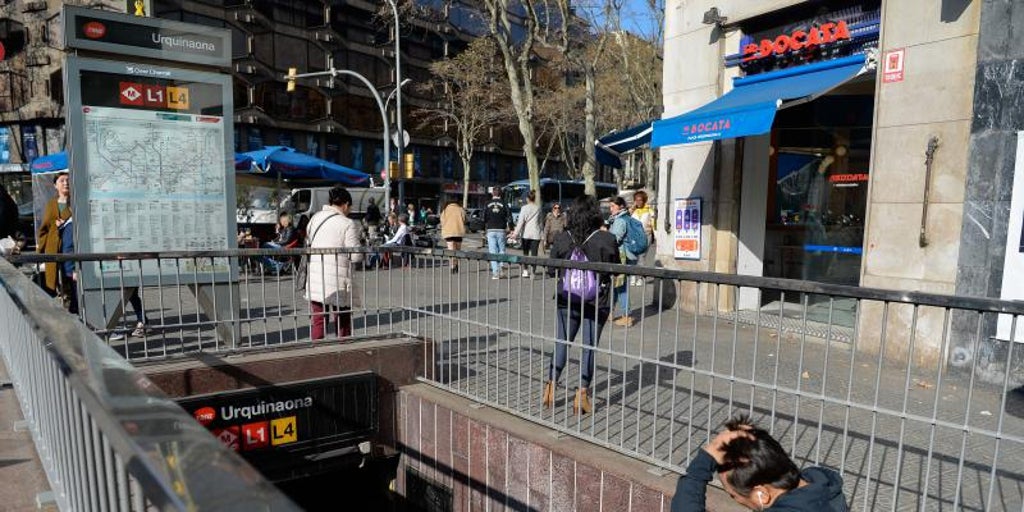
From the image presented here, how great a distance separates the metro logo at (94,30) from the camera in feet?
17.7

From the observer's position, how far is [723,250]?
8766mm

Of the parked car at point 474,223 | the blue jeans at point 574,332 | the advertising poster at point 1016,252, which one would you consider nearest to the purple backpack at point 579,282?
the blue jeans at point 574,332

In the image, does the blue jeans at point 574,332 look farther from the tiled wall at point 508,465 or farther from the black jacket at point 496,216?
the black jacket at point 496,216

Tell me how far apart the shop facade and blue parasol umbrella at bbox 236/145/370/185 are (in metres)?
9.25

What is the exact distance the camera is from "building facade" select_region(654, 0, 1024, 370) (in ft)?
19.0

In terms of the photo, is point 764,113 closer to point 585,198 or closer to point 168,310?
point 585,198

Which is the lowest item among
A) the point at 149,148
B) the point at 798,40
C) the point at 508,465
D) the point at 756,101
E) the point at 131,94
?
the point at 508,465

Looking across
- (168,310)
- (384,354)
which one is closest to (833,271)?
(384,354)

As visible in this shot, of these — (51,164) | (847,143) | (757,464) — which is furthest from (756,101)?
(51,164)

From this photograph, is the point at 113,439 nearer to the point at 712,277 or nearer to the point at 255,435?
the point at 712,277

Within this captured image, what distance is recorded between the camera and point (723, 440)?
2.56 metres

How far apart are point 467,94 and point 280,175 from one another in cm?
2227

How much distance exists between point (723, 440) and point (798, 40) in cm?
660

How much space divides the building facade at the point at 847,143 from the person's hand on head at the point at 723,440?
1.97 metres
